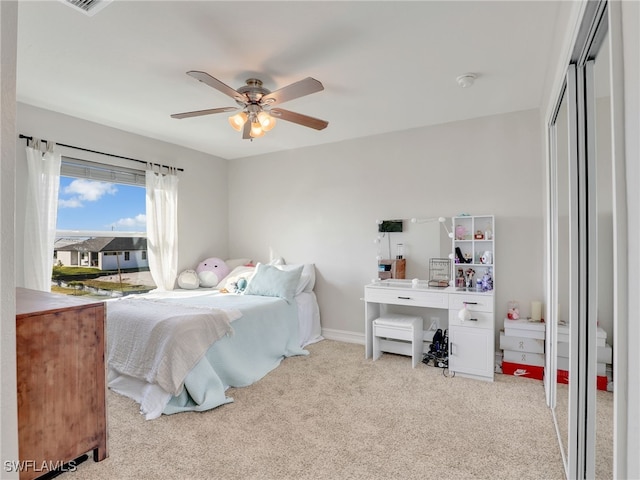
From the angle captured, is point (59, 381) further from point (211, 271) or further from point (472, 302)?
point (472, 302)

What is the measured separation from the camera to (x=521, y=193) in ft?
10.5

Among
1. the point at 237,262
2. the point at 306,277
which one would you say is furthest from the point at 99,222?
the point at 306,277

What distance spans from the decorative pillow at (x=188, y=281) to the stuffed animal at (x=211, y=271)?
11 centimetres

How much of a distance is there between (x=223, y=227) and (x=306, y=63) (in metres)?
3.17

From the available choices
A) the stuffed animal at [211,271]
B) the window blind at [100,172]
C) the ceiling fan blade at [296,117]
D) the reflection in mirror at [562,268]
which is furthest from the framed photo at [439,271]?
the window blind at [100,172]

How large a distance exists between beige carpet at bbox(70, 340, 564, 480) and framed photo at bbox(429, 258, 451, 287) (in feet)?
3.03

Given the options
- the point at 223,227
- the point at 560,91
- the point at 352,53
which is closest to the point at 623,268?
the point at 560,91

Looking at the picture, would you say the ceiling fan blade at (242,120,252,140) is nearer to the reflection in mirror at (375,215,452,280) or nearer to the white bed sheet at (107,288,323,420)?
the white bed sheet at (107,288,323,420)

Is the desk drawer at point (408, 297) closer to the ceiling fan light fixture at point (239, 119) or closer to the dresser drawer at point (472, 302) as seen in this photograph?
the dresser drawer at point (472, 302)

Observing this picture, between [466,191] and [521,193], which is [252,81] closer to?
[466,191]

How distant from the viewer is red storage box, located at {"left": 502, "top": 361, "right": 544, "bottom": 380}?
2.91m

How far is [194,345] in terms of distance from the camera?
2516mm

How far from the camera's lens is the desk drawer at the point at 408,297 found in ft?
10.5

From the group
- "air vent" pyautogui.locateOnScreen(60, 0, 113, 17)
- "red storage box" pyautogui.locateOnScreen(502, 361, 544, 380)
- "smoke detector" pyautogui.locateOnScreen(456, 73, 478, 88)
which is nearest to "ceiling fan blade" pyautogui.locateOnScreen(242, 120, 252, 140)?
"air vent" pyautogui.locateOnScreen(60, 0, 113, 17)
